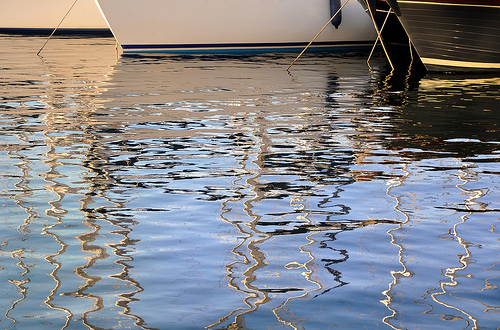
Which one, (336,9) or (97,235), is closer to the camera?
(97,235)

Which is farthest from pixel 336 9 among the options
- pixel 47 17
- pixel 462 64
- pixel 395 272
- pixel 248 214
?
pixel 395 272

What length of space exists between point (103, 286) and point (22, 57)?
798 inches

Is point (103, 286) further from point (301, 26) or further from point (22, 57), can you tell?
point (301, 26)

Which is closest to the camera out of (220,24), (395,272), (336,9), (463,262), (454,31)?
(395,272)

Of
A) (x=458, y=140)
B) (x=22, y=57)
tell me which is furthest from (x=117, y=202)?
(x=22, y=57)

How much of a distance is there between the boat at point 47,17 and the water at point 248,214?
24.8 m

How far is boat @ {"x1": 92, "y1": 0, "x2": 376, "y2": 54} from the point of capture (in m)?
25.6

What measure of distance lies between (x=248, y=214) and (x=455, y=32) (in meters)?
13.4

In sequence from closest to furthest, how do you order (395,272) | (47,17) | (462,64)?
(395,272)
(462,64)
(47,17)

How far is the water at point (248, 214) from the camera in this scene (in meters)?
4.45

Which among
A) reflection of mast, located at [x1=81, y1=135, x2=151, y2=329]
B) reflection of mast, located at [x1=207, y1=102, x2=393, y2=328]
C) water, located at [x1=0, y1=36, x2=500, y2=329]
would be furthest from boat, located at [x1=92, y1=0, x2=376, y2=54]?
reflection of mast, located at [x1=81, y1=135, x2=151, y2=329]

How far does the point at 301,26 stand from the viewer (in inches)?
1054

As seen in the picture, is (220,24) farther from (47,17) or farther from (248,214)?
(248,214)

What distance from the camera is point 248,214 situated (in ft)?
21.1
